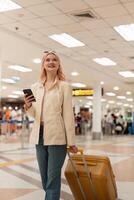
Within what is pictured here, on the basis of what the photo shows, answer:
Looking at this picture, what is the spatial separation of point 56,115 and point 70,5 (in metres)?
5.26

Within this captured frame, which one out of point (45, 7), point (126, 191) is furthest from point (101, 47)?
point (126, 191)

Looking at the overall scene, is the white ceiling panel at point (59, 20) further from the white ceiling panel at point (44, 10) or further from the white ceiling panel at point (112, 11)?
the white ceiling panel at point (112, 11)

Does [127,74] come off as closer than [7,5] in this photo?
No

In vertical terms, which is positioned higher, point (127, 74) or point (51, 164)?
point (127, 74)

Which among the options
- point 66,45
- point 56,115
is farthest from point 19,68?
point 56,115

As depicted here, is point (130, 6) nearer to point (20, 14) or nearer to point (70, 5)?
point (70, 5)

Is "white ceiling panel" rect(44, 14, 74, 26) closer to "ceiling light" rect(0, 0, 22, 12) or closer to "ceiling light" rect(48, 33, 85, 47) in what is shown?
"ceiling light" rect(0, 0, 22, 12)

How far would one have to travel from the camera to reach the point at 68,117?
3.02 meters

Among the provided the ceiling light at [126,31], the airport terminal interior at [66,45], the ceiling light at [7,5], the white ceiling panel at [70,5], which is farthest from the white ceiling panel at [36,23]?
A: the ceiling light at [126,31]

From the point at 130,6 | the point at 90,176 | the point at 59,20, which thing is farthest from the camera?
the point at 59,20

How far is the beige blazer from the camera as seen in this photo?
2.98 metres

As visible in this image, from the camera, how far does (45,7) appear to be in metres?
7.98

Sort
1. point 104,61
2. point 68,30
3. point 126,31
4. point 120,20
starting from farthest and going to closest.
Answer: point 104,61 → point 126,31 → point 68,30 → point 120,20

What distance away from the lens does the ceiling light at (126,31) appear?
374 inches
